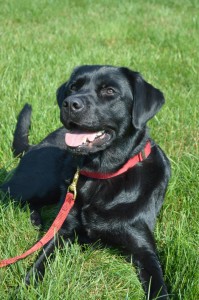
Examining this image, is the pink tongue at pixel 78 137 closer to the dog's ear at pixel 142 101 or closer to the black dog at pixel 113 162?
the black dog at pixel 113 162

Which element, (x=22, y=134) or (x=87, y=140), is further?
(x=22, y=134)

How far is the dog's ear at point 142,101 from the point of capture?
258 cm

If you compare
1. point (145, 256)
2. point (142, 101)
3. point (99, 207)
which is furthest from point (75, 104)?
point (145, 256)

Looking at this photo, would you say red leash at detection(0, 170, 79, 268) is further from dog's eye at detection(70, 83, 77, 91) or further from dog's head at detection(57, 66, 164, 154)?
dog's eye at detection(70, 83, 77, 91)

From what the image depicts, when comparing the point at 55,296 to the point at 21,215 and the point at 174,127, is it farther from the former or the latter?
the point at 174,127

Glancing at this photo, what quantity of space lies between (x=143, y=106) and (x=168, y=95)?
2.31 metres

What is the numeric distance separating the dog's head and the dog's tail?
1.03m

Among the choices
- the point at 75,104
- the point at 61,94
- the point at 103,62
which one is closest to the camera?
the point at 75,104

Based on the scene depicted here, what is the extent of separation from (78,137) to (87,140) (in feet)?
0.17

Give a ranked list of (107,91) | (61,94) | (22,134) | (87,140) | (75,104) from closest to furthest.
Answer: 1. (75,104)
2. (87,140)
3. (107,91)
4. (61,94)
5. (22,134)

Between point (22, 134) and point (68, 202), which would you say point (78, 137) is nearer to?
point (68, 202)

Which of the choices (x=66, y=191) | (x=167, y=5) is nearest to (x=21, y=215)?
(x=66, y=191)

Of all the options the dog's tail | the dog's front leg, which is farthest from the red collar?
the dog's tail

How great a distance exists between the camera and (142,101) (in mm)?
2619
